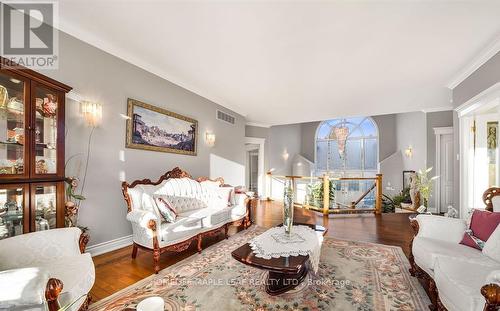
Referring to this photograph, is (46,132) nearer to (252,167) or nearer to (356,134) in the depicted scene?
(252,167)

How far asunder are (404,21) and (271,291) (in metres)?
3.04

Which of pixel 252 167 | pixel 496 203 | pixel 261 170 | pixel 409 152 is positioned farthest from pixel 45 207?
pixel 409 152

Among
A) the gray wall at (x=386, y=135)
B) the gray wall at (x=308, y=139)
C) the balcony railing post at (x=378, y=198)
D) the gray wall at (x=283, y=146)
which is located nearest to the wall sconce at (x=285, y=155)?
the gray wall at (x=283, y=146)

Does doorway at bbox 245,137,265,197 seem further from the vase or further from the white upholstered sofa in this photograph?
the white upholstered sofa

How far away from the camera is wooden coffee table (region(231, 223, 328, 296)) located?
5.32ft

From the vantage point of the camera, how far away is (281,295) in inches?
73.9

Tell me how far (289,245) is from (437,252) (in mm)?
1258

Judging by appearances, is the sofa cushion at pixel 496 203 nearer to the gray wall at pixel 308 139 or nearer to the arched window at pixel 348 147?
the arched window at pixel 348 147

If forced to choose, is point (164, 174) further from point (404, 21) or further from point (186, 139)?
point (404, 21)

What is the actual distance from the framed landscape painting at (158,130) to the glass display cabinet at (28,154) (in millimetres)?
1123

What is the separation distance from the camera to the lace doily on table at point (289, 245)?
1.85 meters

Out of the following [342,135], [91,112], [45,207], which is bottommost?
[45,207]

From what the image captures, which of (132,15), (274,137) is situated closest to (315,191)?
(274,137)

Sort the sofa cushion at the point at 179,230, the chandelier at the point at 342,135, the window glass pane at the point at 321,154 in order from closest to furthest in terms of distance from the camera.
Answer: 1. the sofa cushion at the point at 179,230
2. the chandelier at the point at 342,135
3. the window glass pane at the point at 321,154
